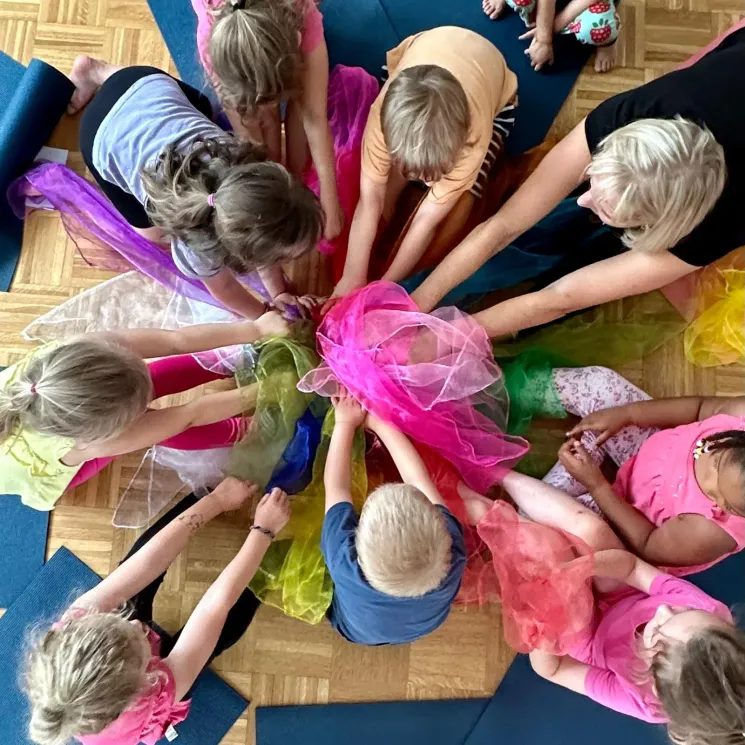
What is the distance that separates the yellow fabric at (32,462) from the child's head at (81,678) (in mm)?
273

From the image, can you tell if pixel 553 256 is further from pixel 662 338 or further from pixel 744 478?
pixel 744 478

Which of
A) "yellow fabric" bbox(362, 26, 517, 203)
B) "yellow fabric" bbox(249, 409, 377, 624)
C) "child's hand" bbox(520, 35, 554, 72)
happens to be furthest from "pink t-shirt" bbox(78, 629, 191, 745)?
"child's hand" bbox(520, 35, 554, 72)

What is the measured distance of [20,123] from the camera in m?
1.37

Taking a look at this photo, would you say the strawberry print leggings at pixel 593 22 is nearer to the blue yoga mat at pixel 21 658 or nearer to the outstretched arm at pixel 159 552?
the outstretched arm at pixel 159 552

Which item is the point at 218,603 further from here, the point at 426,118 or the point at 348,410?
the point at 426,118

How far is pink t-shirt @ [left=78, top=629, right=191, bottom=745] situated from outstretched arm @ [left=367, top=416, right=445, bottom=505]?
1.59 feet

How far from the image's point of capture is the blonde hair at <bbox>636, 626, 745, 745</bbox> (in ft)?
2.65

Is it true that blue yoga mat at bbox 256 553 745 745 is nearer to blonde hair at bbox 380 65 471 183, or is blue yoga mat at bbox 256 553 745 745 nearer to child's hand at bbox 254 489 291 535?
child's hand at bbox 254 489 291 535

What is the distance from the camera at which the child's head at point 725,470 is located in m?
0.91

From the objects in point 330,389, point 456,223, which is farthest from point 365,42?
point 330,389

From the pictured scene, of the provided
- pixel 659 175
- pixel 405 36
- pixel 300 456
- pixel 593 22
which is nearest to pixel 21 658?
pixel 300 456

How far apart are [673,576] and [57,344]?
3.53 ft

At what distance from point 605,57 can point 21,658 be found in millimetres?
1791

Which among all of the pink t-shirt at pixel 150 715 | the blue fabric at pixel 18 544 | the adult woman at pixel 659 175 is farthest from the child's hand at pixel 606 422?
the blue fabric at pixel 18 544
